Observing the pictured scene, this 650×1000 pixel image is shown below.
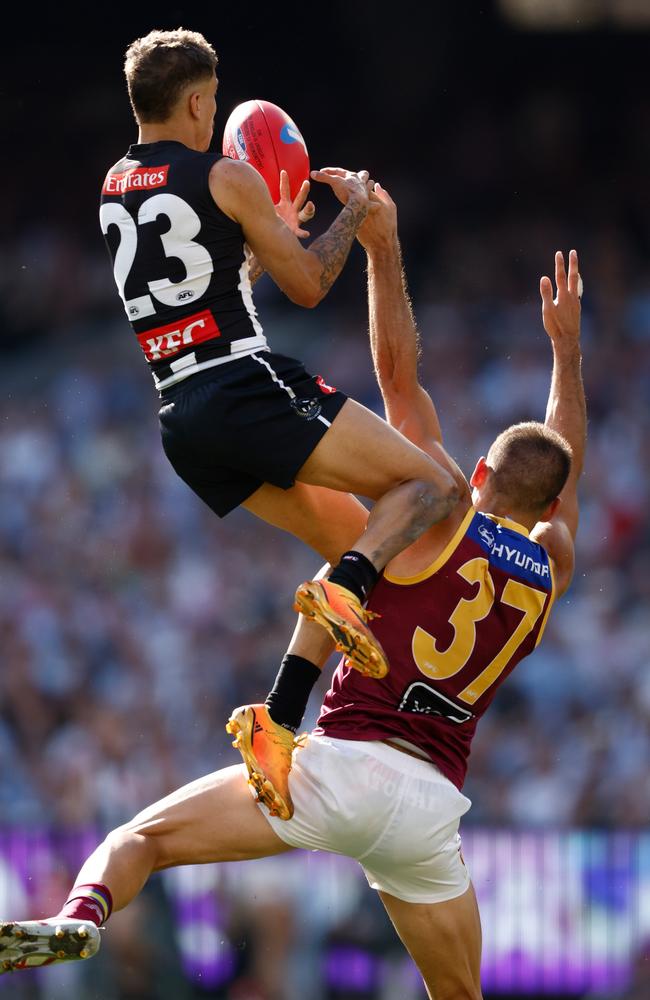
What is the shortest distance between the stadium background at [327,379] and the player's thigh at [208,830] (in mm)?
4311

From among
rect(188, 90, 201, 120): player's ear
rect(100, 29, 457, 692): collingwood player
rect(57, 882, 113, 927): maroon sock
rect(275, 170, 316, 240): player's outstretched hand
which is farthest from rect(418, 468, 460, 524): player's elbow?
rect(57, 882, 113, 927): maroon sock

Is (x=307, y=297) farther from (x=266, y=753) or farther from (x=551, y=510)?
(x=266, y=753)

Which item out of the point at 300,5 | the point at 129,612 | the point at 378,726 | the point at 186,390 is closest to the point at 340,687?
the point at 378,726

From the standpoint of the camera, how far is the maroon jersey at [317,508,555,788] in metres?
4.82

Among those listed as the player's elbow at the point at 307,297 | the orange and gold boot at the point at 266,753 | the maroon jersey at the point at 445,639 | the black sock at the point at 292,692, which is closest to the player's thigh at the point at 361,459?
the maroon jersey at the point at 445,639

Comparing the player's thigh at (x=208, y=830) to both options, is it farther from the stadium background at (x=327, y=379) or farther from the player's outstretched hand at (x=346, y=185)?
the stadium background at (x=327, y=379)

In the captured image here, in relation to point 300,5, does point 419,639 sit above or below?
below

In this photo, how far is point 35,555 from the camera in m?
12.9

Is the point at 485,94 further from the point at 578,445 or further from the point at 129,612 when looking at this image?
the point at 578,445

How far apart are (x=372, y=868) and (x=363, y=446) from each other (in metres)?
1.36

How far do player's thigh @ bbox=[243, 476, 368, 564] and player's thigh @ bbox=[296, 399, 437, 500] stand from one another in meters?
0.20

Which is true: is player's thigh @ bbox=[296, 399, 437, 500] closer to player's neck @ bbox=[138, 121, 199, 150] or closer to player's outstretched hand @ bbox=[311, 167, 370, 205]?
player's outstretched hand @ bbox=[311, 167, 370, 205]

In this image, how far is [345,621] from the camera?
4480 mm

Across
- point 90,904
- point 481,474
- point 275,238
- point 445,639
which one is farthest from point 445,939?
point 275,238
